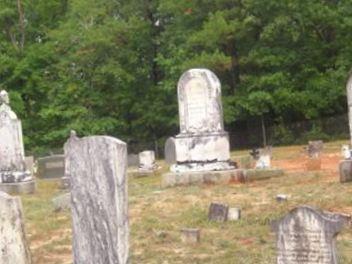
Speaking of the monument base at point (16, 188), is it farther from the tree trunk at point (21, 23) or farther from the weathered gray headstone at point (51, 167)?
the tree trunk at point (21, 23)

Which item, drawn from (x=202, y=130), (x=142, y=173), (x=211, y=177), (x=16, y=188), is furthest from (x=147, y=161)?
(x=211, y=177)

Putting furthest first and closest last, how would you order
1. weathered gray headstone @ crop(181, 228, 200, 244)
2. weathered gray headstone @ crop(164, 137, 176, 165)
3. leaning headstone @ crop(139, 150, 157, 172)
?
1. weathered gray headstone @ crop(164, 137, 176, 165)
2. leaning headstone @ crop(139, 150, 157, 172)
3. weathered gray headstone @ crop(181, 228, 200, 244)

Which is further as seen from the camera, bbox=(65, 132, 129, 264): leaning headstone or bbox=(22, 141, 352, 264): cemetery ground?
bbox=(22, 141, 352, 264): cemetery ground

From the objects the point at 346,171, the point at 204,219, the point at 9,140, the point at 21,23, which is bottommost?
the point at 204,219

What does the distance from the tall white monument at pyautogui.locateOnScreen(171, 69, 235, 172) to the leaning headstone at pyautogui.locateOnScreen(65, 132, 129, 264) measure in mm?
8109

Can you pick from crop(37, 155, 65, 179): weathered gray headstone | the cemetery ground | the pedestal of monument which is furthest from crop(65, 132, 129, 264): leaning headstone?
crop(37, 155, 65, 179): weathered gray headstone

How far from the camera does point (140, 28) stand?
31172 mm

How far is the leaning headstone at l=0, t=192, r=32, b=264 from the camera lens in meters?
6.99

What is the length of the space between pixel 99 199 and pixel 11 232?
122cm

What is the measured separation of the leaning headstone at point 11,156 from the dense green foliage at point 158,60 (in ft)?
39.3

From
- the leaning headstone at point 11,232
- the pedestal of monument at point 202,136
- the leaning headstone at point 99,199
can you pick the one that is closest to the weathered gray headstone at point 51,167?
the pedestal of monument at point 202,136

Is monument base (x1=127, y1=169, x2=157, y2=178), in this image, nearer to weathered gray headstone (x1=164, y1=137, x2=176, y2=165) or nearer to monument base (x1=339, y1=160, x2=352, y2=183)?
weathered gray headstone (x1=164, y1=137, x2=176, y2=165)

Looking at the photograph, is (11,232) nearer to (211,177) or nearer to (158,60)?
(211,177)

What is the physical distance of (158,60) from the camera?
29.5 meters
